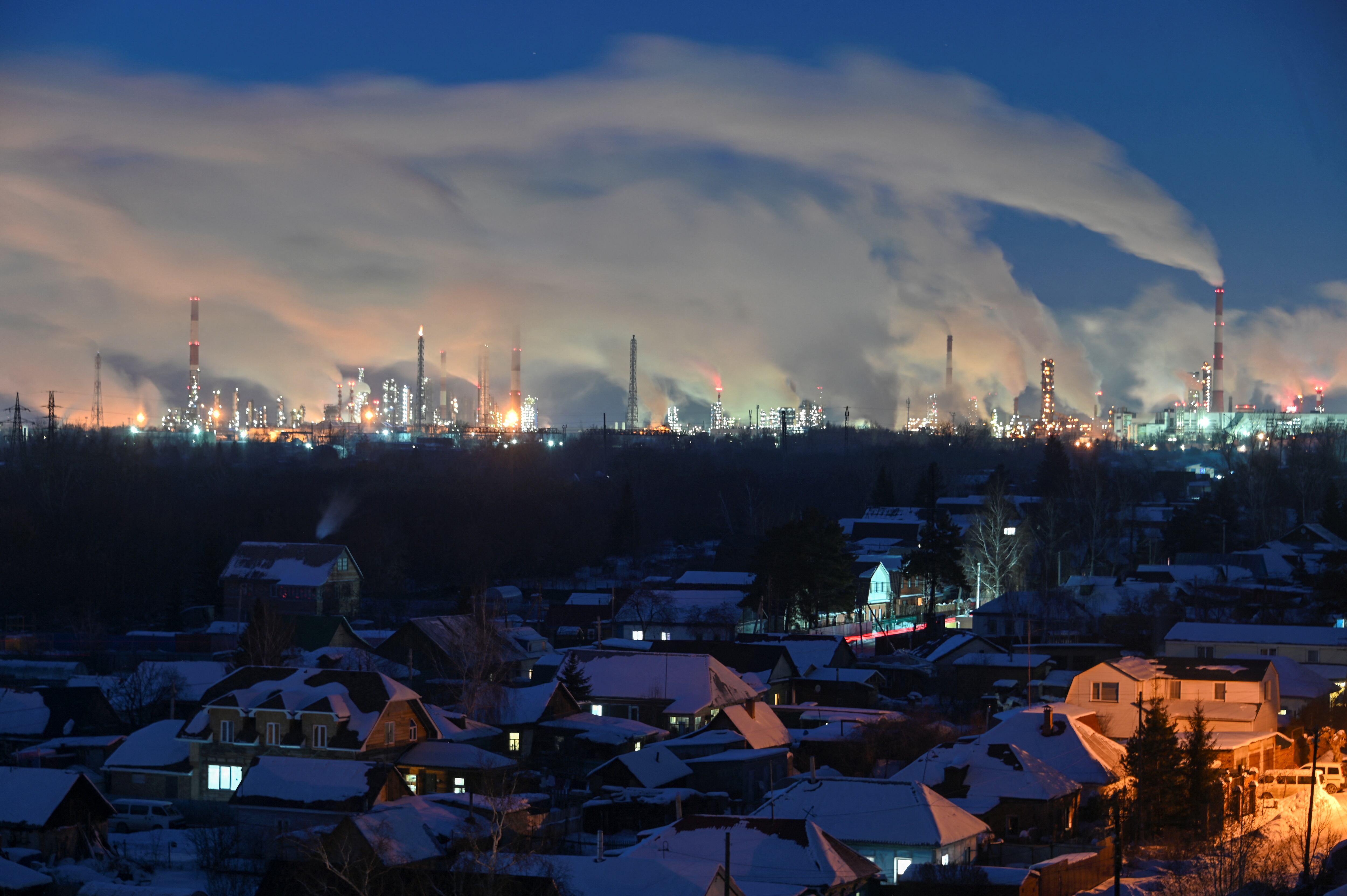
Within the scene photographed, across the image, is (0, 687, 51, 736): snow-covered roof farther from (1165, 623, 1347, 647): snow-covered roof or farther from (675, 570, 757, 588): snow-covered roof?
(1165, 623, 1347, 647): snow-covered roof

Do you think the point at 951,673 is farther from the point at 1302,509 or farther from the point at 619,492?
the point at 619,492

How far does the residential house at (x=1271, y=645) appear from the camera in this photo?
969 inches

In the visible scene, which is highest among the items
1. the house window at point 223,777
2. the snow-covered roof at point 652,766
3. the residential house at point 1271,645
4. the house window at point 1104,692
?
the residential house at point 1271,645

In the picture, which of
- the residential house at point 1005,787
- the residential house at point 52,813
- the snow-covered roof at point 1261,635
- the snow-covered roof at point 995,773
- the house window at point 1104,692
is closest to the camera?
the residential house at point 52,813

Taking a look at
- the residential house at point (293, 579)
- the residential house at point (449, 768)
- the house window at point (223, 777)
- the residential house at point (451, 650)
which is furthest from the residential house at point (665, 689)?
the residential house at point (293, 579)

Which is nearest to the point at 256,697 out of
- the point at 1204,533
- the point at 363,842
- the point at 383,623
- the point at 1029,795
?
the point at 363,842

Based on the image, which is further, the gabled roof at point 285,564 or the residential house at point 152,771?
the gabled roof at point 285,564

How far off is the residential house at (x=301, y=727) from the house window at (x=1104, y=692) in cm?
974

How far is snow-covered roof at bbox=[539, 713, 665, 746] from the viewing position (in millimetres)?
19594

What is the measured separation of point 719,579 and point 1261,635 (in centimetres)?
1427

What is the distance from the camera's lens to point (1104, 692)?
2116 centimetres

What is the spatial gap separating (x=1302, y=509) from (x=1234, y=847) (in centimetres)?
3667

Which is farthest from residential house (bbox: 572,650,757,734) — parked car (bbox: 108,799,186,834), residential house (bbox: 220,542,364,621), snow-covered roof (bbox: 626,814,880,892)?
residential house (bbox: 220,542,364,621)

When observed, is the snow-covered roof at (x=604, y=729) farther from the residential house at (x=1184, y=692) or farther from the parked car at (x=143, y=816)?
the residential house at (x=1184, y=692)
